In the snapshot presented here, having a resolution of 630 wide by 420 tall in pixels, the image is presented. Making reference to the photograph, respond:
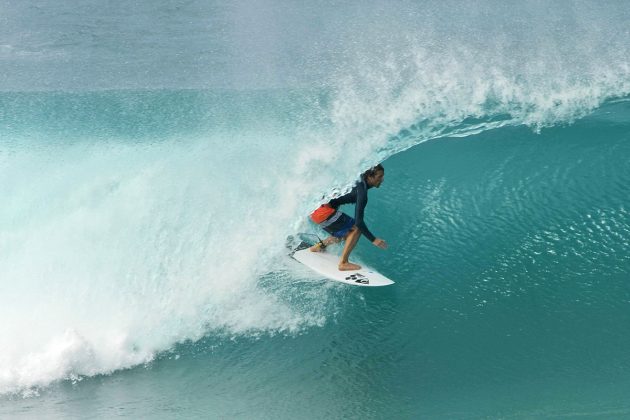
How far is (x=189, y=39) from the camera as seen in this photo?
16.1m

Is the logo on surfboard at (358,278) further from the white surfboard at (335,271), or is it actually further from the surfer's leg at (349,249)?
the surfer's leg at (349,249)

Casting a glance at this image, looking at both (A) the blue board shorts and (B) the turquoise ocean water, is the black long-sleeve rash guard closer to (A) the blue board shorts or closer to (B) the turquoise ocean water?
(A) the blue board shorts

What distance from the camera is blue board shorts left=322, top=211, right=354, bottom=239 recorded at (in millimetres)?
9859

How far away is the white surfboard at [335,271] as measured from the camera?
9484mm

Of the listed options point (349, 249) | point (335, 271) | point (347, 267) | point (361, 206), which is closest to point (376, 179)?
Result: point (361, 206)

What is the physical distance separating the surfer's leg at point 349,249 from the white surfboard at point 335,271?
6 cm

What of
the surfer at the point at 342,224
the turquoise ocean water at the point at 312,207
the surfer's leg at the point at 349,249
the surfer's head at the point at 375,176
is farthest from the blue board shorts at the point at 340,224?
the surfer's head at the point at 375,176

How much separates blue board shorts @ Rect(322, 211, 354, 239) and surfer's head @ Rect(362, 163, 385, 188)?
2.42ft

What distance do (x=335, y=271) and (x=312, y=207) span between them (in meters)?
1.03

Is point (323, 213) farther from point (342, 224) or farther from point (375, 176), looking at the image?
point (375, 176)

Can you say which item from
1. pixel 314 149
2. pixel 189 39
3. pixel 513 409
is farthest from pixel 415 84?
pixel 513 409

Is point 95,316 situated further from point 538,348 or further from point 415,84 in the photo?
point 415,84

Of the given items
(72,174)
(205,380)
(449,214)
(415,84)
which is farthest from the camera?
(415,84)

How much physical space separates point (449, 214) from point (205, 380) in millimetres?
4585
